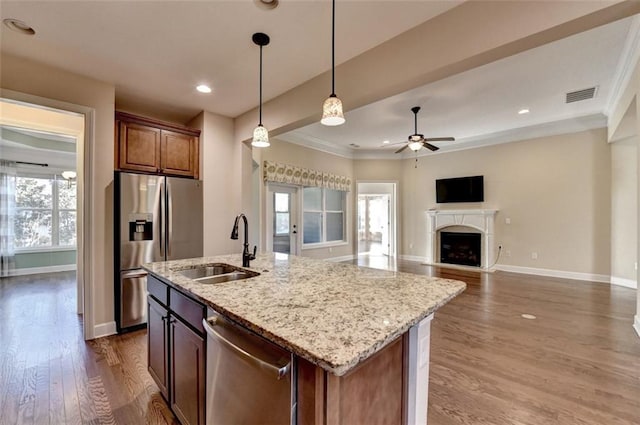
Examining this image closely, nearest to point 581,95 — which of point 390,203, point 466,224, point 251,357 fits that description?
point 466,224

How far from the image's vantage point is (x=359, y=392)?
98 cm

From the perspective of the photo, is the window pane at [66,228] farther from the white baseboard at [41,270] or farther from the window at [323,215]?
the window at [323,215]

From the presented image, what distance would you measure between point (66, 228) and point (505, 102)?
9404 millimetres

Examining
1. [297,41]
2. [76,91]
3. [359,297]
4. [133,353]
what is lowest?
[133,353]

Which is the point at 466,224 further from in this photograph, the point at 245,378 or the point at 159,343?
the point at 245,378

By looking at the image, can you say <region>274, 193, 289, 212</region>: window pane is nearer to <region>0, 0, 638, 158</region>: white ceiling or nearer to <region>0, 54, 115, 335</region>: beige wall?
<region>0, 0, 638, 158</region>: white ceiling

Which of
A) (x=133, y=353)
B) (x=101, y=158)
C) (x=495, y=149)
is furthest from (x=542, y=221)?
(x=101, y=158)

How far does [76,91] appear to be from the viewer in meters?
2.94

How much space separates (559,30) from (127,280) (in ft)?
14.0

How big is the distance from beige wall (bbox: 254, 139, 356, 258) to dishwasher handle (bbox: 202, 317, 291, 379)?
410 centimetres

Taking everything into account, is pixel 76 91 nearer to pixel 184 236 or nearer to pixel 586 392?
pixel 184 236

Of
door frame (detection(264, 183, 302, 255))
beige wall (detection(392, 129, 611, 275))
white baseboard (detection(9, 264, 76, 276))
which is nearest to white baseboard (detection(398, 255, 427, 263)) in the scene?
beige wall (detection(392, 129, 611, 275))

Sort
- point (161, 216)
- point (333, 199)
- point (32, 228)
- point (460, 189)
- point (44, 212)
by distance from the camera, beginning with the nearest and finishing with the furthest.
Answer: point (161, 216) → point (32, 228) → point (44, 212) → point (460, 189) → point (333, 199)

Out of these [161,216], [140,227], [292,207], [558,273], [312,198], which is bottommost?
[558,273]
